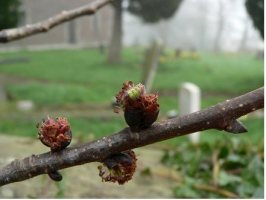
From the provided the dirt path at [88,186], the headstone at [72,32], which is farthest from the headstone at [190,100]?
the dirt path at [88,186]

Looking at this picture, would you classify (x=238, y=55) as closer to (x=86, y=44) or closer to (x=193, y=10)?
(x=193, y=10)

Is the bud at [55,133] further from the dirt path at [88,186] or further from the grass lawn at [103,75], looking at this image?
the grass lawn at [103,75]

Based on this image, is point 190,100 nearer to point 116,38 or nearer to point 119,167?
point 116,38

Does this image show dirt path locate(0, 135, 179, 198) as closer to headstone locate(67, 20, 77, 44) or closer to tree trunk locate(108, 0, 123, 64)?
tree trunk locate(108, 0, 123, 64)

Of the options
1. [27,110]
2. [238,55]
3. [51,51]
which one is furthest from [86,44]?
[238,55]

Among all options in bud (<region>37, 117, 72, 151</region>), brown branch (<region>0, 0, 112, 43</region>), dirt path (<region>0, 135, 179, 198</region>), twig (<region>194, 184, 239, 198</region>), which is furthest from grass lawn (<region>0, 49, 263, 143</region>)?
bud (<region>37, 117, 72, 151</region>)

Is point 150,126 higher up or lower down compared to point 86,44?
higher up

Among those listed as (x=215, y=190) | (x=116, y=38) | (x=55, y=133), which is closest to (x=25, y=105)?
(x=116, y=38)
